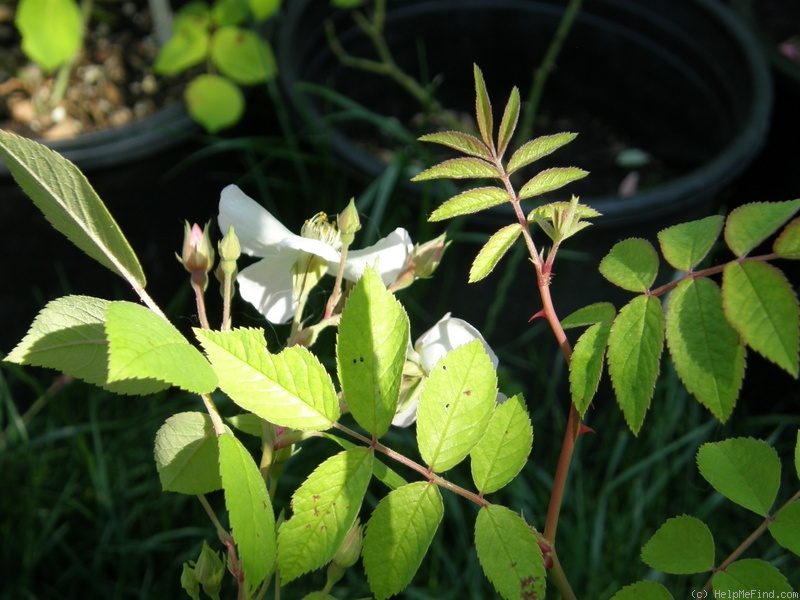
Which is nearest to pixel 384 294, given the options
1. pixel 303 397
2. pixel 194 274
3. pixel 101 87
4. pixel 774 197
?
pixel 303 397

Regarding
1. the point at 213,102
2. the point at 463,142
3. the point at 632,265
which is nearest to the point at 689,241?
the point at 632,265

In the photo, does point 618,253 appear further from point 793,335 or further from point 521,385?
point 521,385

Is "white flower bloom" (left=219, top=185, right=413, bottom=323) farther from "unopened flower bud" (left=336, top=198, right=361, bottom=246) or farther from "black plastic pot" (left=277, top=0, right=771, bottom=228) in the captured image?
"black plastic pot" (left=277, top=0, right=771, bottom=228)

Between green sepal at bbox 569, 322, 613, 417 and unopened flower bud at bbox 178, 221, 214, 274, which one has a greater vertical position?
unopened flower bud at bbox 178, 221, 214, 274

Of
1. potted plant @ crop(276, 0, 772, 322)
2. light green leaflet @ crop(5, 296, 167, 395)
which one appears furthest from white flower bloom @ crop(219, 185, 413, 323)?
potted plant @ crop(276, 0, 772, 322)

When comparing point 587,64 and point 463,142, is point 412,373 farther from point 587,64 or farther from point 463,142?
point 587,64

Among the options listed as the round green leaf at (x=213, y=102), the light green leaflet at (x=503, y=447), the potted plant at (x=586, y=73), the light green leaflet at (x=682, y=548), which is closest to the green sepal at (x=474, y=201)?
the light green leaflet at (x=503, y=447)

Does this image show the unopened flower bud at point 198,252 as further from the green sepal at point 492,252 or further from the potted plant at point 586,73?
the potted plant at point 586,73
